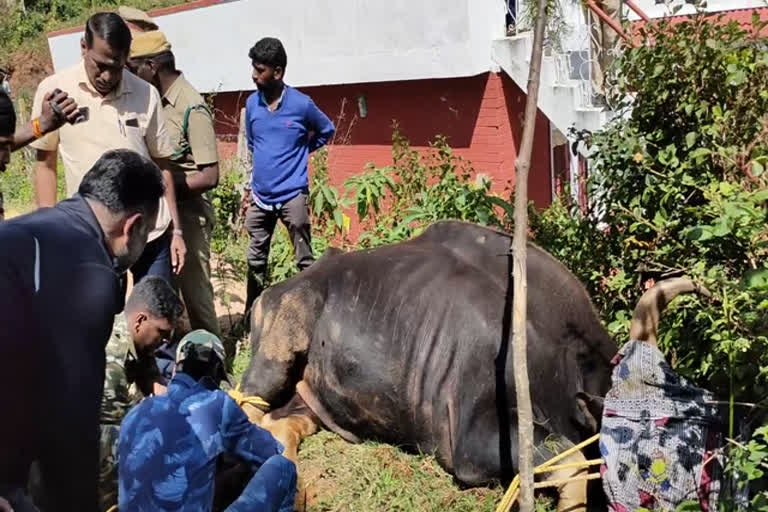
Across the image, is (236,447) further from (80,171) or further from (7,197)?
(7,197)

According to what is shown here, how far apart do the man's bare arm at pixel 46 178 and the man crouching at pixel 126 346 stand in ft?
3.90

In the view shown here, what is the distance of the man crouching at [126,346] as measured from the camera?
12.6 ft

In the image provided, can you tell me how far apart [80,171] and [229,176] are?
4.09 metres

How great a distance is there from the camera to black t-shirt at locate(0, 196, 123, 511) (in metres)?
2.28

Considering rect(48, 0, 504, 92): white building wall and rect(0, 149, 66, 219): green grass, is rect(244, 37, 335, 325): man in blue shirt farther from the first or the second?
rect(0, 149, 66, 219): green grass

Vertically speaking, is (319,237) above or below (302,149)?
below

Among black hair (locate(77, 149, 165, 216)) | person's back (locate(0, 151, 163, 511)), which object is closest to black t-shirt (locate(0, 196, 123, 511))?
person's back (locate(0, 151, 163, 511))

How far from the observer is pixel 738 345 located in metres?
3.20

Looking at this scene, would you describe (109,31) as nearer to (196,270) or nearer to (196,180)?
(196,180)

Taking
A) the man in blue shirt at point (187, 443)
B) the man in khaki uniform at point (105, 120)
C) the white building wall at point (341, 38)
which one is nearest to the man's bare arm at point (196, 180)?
the man in khaki uniform at point (105, 120)

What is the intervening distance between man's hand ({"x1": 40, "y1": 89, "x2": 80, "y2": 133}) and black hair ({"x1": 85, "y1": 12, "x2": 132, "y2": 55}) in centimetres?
38

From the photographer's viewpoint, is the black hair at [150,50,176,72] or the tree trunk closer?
the tree trunk

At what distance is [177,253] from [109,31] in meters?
1.36

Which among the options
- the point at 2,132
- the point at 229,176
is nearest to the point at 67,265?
the point at 2,132
